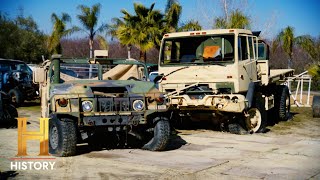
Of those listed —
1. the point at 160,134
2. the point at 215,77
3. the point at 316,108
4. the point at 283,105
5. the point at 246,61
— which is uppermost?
the point at 246,61

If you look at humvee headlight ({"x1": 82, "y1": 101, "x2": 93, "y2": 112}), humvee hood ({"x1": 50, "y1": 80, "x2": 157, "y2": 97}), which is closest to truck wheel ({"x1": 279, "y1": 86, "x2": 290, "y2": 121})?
humvee hood ({"x1": 50, "y1": 80, "x2": 157, "y2": 97})

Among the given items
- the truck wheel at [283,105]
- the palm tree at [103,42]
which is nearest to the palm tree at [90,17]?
the palm tree at [103,42]

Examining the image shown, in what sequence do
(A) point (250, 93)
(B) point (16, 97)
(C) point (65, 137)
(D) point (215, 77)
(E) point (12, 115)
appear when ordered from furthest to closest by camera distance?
(B) point (16, 97), (E) point (12, 115), (A) point (250, 93), (D) point (215, 77), (C) point (65, 137)

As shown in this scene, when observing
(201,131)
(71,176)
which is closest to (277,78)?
(201,131)

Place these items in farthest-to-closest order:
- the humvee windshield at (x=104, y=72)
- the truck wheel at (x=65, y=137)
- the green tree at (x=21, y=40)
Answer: the green tree at (x=21, y=40)
the humvee windshield at (x=104, y=72)
the truck wheel at (x=65, y=137)

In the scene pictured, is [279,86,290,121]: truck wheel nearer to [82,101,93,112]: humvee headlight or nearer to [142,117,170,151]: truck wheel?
[142,117,170,151]: truck wheel

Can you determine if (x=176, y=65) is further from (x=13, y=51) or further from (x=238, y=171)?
(x=13, y=51)

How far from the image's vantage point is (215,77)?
34.4 ft

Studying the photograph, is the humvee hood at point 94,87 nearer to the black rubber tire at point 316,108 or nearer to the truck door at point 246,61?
the truck door at point 246,61

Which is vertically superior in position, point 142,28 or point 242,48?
point 142,28

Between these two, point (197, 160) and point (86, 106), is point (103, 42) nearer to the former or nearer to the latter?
point (86, 106)

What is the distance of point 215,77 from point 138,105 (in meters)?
3.19

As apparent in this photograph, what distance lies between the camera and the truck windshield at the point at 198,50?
10.6 m

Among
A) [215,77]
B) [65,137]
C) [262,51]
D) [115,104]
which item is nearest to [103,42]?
[262,51]
